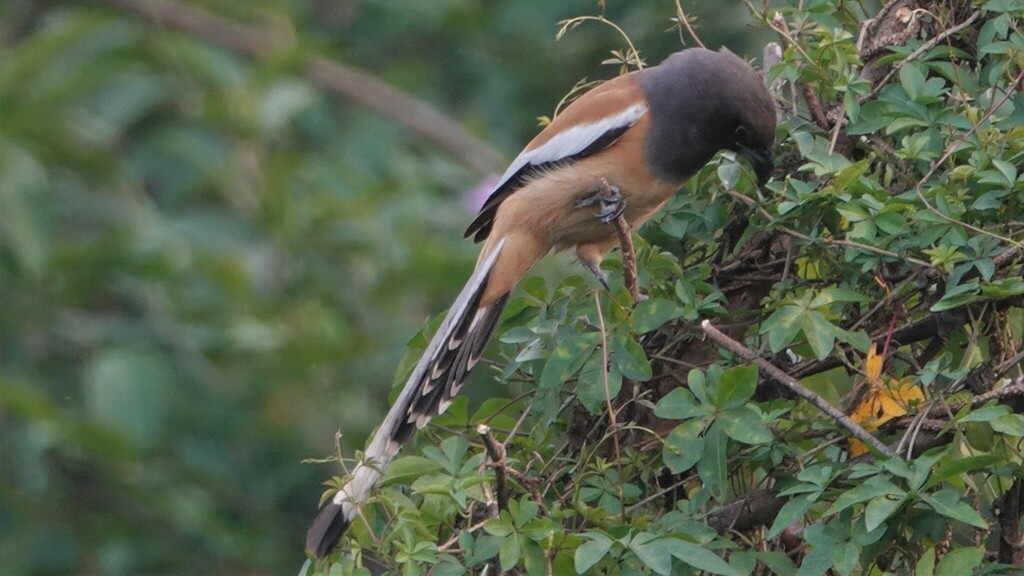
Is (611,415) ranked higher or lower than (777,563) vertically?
higher

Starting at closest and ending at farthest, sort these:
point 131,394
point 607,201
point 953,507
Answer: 1. point 953,507
2. point 607,201
3. point 131,394

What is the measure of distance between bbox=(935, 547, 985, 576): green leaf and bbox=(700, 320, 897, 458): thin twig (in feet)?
0.47

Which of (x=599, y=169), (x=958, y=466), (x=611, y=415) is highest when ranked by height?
(x=599, y=169)

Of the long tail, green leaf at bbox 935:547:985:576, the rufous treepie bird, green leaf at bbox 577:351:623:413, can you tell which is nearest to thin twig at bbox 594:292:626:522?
green leaf at bbox 577:351:623:413

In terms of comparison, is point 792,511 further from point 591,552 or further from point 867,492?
point 591,552

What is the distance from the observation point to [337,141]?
19.6ft

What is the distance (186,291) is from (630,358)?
2816mm

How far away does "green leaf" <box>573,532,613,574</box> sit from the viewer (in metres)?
1.78

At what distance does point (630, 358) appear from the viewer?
80.5 inches

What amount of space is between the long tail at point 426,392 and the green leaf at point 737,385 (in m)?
0.51

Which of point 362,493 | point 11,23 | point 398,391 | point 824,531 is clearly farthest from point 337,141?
point 824,531

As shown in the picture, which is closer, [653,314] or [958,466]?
[958,466]

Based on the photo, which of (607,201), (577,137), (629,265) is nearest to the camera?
(629,265)

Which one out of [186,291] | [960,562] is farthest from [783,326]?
[186,291]
